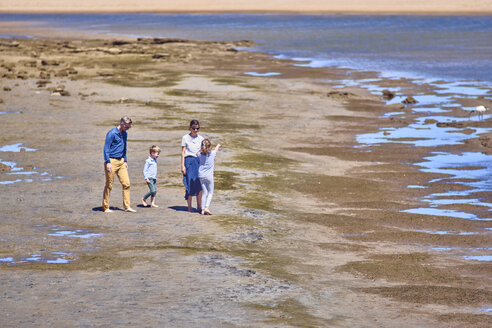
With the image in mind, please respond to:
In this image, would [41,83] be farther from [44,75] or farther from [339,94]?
[339,94]

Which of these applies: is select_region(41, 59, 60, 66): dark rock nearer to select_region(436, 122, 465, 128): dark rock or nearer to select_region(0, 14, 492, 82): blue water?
select_region(0, 14, 492, 82): blue water

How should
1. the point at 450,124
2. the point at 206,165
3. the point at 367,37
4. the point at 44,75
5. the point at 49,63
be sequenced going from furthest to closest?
the point at 367,37
the point at 49,63
the point at 44,75
the point at 450,124
the point at 206,165

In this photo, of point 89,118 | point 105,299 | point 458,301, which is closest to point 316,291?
point 458,301

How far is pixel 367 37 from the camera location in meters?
75.9

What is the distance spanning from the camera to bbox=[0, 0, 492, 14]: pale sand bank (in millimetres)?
124125

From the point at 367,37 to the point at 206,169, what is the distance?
6272 cm

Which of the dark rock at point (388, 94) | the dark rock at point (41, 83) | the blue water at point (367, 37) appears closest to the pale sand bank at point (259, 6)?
the blue water at point (367, 37)

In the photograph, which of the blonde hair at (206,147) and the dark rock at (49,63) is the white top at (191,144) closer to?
the blonde hair at (206,147)

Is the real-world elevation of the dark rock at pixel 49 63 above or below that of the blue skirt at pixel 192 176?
above

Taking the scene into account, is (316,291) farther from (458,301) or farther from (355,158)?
(355,158)

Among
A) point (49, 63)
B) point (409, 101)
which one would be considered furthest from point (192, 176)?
point (49, 63)

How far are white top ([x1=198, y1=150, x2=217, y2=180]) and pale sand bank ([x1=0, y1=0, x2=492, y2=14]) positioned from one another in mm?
109191

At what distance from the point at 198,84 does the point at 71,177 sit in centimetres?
2091

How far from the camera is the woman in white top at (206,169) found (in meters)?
15.2
